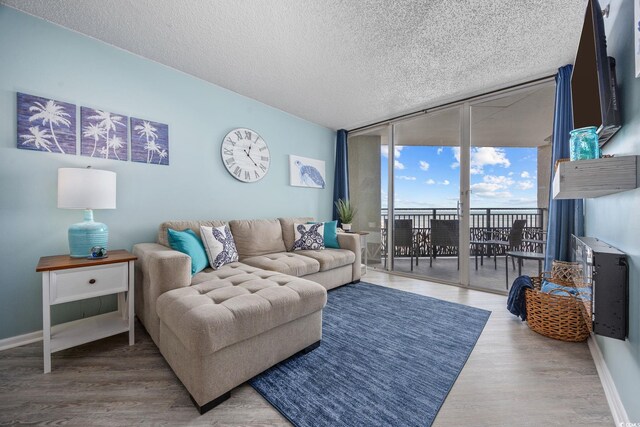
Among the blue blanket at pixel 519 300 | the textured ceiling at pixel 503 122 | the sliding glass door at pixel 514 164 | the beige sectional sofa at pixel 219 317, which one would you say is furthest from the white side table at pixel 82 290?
the textured ceiling at pixel 503 122

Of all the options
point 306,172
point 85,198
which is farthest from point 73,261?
point 306,172

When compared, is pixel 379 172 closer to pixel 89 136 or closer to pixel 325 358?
pixel 325 358

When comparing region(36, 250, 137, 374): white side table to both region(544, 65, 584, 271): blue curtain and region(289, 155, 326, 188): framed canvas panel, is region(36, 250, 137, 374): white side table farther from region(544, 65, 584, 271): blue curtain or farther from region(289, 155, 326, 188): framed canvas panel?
region(544, 65, 584, 271): blue curtain

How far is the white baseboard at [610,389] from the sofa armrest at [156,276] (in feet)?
7.79

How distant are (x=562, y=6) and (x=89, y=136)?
367 centimetres

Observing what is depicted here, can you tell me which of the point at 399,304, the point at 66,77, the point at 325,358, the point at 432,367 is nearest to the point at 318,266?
the point at 399,304

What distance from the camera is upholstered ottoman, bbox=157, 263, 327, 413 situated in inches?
45.6

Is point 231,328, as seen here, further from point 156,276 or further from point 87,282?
point 87,282

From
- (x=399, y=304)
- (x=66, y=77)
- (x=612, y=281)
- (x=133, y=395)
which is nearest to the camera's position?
(x=612, y=281)

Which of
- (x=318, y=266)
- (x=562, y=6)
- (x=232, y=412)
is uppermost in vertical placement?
(x=562, y=6)

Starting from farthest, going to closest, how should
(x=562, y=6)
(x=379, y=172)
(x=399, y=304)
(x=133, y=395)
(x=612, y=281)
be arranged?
(x=379, y=172), (x=399, y=304), (x=562, y=6), (x=133, y=395), (x=612, y=281)

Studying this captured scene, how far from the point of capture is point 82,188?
64.3 inches

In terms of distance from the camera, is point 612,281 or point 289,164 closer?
point 612,281

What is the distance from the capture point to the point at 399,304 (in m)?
2.51
